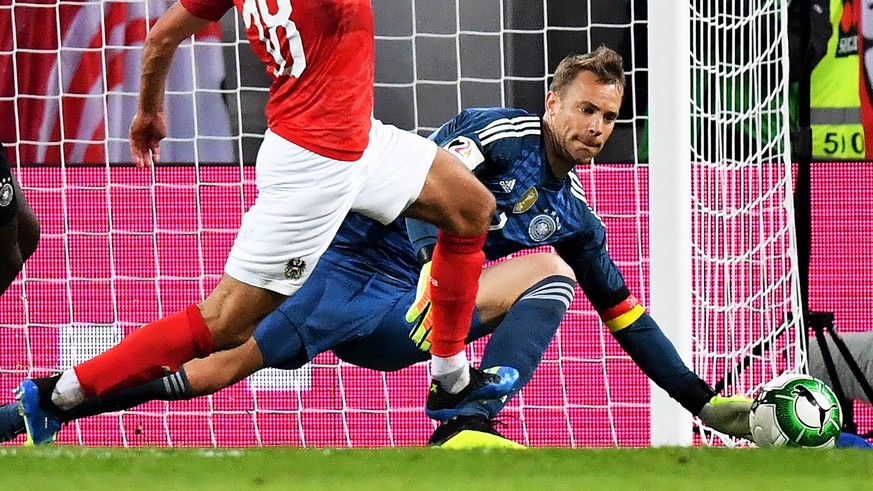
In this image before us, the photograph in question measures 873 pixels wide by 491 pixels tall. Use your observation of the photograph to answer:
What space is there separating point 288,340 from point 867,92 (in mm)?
2731

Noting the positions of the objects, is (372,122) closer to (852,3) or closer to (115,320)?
(115,320)

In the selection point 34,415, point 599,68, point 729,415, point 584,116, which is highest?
point 599,68

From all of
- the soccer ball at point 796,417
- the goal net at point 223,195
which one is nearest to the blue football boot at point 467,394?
the soccer ball at point 796,417

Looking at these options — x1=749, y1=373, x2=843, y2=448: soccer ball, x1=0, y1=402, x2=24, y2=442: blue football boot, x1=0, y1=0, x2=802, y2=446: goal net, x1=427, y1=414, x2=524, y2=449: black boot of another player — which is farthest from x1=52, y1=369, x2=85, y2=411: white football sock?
x1=0, y1=0, x2=802, y2=446: goal net

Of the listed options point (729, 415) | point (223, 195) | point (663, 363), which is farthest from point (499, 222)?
point (223, 195)

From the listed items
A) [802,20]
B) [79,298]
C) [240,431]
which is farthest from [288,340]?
[802,20]

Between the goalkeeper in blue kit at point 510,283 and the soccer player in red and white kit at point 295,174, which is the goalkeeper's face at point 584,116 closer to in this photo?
the goalkeeper in blue kit at point 510,283

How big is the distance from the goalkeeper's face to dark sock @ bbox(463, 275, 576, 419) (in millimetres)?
339

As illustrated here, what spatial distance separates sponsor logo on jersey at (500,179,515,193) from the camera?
11.6 ft

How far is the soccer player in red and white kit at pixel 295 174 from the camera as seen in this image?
8.91ft

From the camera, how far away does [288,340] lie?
12.2 ft

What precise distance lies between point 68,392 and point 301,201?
26.7 inches

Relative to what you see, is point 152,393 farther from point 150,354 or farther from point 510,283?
point 510,283

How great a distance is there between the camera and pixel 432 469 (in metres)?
2.26
